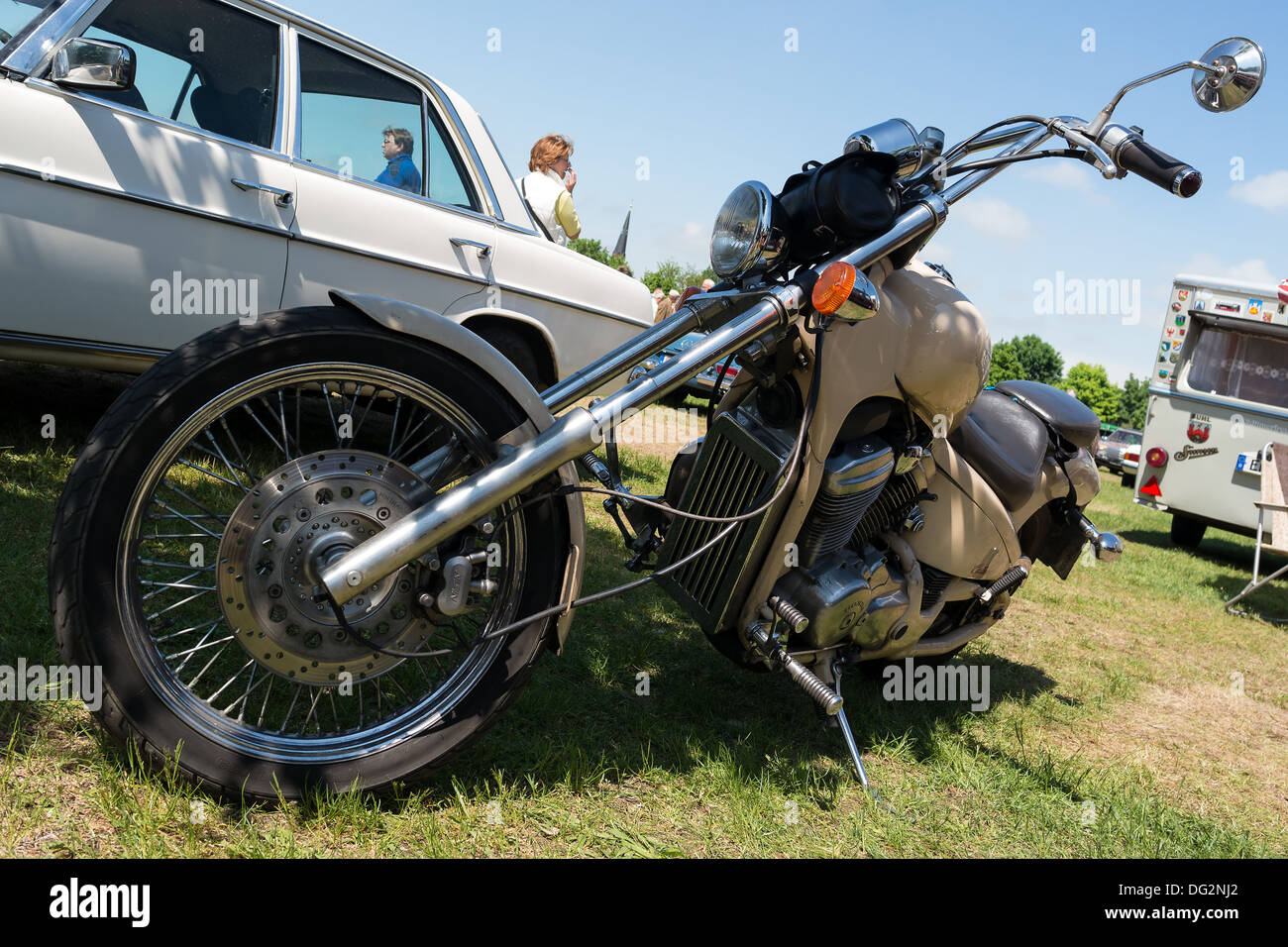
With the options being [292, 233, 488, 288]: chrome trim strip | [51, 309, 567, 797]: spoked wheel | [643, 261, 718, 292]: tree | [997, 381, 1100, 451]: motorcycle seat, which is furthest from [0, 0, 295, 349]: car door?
[643, 261, 718, 292]: tree

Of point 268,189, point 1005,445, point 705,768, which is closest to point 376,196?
A: point 268,189

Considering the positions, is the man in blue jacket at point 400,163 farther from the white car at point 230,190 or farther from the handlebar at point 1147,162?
the handlebar at point 1147,162

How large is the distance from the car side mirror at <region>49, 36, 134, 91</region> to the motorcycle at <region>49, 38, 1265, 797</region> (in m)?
1.59

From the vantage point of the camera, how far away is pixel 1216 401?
8336 mm

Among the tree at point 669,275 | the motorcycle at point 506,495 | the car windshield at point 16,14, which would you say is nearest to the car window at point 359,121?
the car windshield at point 16,14

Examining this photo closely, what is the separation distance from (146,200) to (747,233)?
254cm

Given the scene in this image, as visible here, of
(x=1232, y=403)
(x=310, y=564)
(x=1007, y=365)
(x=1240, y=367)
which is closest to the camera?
(x=310, y=564)

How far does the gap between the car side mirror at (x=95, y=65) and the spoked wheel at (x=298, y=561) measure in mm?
1845

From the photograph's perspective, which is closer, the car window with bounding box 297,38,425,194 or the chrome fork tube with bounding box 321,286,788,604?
the chrome fork tube with bounding box 321,286,788,604

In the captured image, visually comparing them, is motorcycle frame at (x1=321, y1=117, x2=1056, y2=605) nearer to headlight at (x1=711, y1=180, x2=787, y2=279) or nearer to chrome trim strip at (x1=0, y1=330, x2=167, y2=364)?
headlight at (x1=711, y1=180, x2=787, y2=279)

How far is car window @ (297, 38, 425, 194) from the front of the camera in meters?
4.07

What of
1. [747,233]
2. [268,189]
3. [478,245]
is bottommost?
[747,233]

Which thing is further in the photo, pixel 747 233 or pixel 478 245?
pixel 478 245

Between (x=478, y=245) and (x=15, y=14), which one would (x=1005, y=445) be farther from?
(x=15, y=14)
